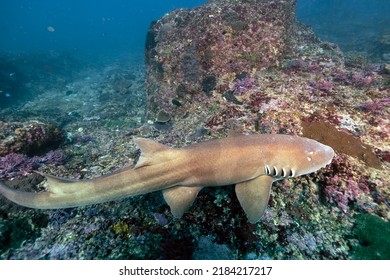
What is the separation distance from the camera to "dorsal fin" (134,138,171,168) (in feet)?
12.8

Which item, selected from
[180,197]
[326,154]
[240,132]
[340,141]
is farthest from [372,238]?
[180,197]

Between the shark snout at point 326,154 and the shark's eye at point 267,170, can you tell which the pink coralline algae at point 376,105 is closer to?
the shark snout at point 326,154

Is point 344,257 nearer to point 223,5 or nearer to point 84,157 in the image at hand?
point 84,157

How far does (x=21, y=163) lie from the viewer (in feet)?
22.2

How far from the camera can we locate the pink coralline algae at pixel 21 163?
6.36m

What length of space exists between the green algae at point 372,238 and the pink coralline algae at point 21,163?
7543 millimetres

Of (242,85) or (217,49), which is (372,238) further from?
(217,49)

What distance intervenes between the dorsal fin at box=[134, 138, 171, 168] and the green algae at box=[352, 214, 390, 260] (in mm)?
3401

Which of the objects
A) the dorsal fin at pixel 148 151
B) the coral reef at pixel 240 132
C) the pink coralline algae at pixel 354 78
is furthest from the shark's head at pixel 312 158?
the pink coralline algae at pixel 354 78

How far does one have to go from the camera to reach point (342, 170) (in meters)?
4.77

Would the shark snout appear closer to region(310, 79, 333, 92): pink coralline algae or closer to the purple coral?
region(310, 79, 333, 92): pink coralline algae

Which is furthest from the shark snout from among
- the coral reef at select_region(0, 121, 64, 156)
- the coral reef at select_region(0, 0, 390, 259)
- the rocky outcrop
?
the coral reef at select_region(0, 121, 64, 156)

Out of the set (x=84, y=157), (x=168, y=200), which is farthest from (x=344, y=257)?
(x=84, y=157)

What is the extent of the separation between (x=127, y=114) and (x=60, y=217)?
36.7ft
